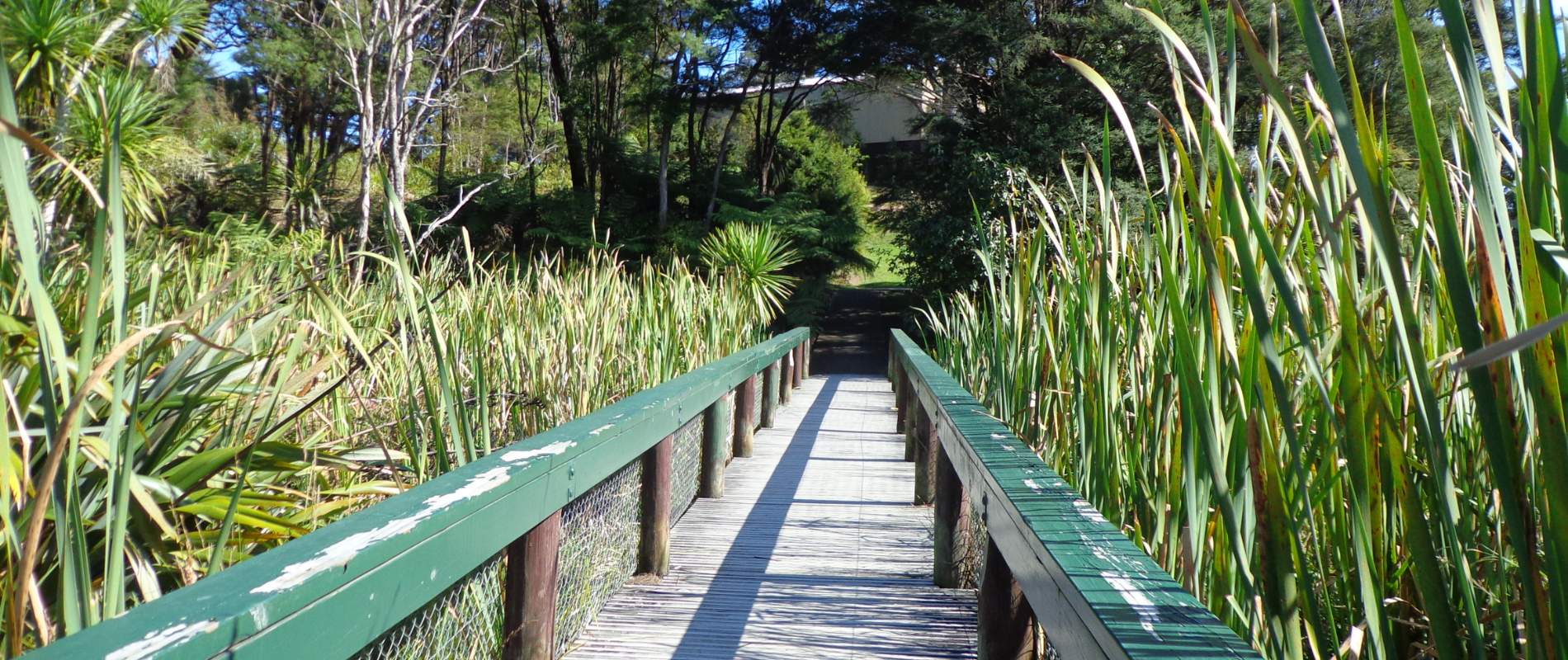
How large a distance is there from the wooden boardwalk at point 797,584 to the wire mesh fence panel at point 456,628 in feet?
1.12

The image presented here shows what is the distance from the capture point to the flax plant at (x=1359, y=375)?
519 millimetres

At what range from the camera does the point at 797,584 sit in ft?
8.05

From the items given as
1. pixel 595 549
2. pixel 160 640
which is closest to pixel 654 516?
pixel 595 549

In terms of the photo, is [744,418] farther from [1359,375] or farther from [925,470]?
[1359,375]

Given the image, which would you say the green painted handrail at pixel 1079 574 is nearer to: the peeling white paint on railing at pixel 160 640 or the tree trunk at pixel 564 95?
the peeling white paint on railing at pixel 160 640

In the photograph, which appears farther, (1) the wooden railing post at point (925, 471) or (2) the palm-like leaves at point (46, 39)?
(2) the palm-like leaves at point (46, 39)

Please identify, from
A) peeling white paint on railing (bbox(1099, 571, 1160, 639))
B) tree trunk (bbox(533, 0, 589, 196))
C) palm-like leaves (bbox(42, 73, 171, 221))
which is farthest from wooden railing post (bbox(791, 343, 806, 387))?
tree trunk (bbox(533, 0, 589, 196))

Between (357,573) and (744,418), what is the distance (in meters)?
3.50

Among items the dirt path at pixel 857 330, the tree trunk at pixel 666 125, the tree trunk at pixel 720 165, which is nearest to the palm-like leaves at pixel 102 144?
the tree trunk at pixel 666 125

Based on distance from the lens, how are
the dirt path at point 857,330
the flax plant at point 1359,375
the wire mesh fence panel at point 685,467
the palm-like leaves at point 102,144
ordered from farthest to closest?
1. the dirt path at point 857,330
2. the palm-like leaves at point 102,144
3. the wire mesh fence panel at point 685,467
4. the flax plant at point 1359,375

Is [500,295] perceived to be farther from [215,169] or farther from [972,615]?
[215,169]

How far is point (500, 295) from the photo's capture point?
3357mm

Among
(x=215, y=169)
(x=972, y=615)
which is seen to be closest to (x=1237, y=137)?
(x=972, y=615)

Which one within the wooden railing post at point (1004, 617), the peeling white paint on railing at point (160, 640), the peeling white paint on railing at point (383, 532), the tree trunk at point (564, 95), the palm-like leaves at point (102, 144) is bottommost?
the wooden railing post at point (1004, 617)
